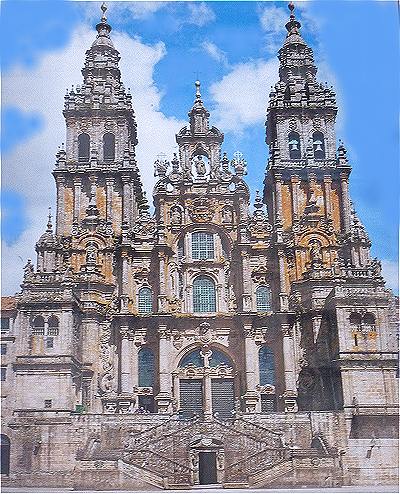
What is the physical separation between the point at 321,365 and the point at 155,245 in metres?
7.77

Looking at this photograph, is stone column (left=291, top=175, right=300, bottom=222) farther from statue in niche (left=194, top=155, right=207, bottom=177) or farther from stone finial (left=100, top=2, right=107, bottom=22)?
stone finial (left=100, top=2, right=107, bottom=22)

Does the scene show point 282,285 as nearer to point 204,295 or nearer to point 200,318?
point 204,295

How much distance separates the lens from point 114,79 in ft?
106

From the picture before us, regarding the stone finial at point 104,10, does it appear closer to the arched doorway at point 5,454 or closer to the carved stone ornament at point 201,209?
A: the carved stone ornament at point 201,209

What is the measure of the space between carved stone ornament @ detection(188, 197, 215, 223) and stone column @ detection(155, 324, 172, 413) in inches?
181

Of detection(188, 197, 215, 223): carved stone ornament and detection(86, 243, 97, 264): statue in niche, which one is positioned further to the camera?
detection(188, 197, 215, 223): carved stone ornament

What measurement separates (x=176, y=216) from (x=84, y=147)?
493 centimetres

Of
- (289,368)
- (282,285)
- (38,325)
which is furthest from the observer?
(282,285)

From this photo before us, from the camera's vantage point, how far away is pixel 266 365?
92.0 feet

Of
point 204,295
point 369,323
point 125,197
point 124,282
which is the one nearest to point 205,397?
point 204,295

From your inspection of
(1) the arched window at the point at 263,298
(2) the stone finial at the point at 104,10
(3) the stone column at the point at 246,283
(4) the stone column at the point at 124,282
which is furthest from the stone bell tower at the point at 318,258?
(4) the stone column at the point at 124,282

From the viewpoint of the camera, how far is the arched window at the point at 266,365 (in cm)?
2781

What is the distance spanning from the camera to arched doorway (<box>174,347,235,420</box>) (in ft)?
90.9

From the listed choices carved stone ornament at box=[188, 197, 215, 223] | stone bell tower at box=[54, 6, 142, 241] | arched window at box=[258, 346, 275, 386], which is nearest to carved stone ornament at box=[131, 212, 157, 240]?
stone bell tower at box=[54, 6, 142, 241]
